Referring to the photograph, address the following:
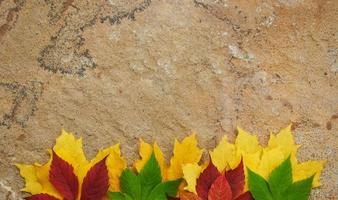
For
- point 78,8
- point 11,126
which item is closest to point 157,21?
point 78,8

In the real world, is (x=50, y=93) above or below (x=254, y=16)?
below

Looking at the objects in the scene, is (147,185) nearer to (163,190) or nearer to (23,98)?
(163,190)

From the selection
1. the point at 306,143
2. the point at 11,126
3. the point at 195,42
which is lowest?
the point at 11,126

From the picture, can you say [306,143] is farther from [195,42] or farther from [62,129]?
[62,129]

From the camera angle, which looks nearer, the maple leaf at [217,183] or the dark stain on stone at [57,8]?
the maple leaf at [217,183]

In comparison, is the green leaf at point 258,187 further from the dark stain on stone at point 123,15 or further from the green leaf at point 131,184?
the dark stain on stone at point 123,15

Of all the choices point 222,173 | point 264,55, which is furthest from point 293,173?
point 264,55

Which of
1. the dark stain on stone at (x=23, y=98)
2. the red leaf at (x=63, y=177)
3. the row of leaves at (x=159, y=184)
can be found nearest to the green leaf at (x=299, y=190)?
the row of leaves at (x=159, y=184)

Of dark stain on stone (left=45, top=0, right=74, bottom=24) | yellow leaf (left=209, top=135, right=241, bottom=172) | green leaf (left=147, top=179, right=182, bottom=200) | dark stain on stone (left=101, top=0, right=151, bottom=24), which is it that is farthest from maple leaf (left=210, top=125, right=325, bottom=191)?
dark stain on stone (left=45, top=0, right=74, bottom=24)
